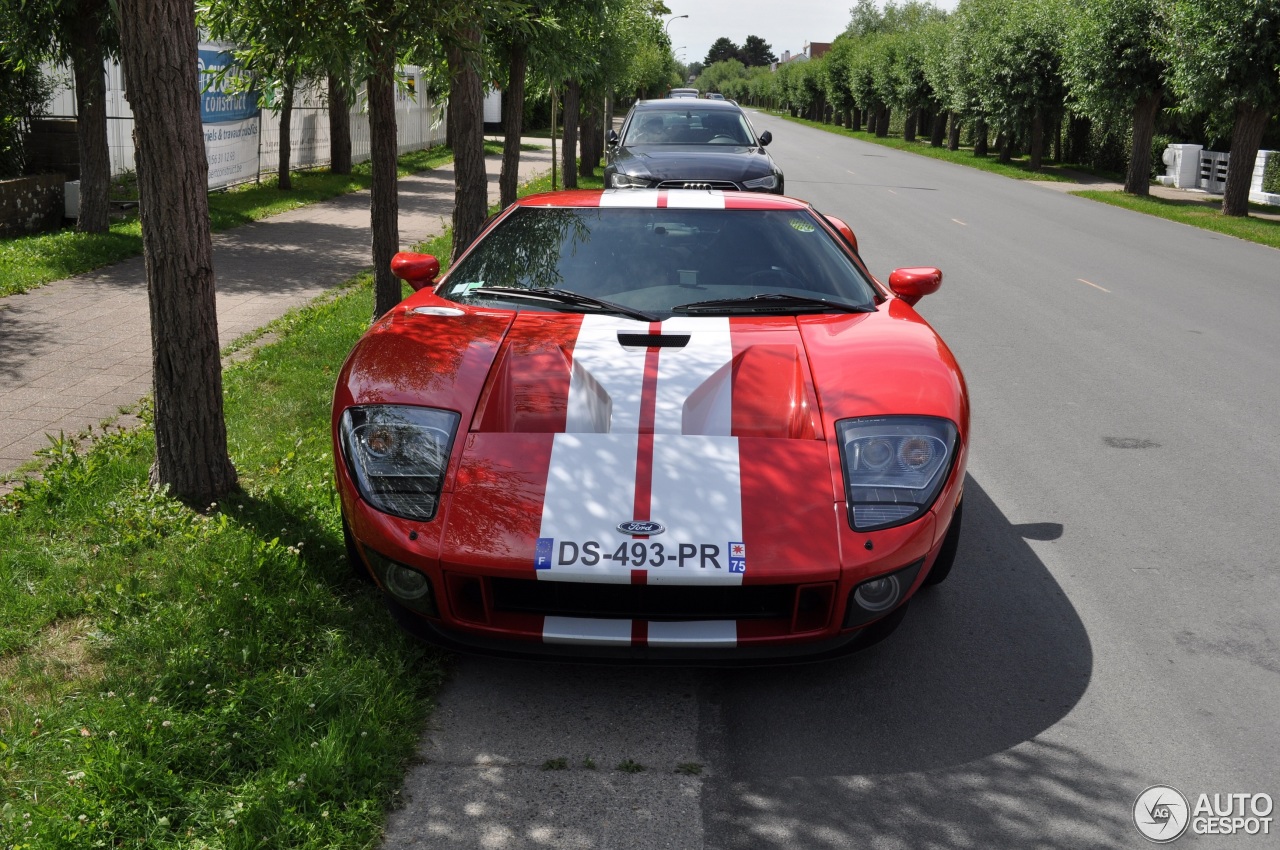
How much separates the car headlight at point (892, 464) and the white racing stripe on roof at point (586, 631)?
0.77 metres

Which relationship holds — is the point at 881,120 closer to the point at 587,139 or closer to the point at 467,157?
the point at 587,139

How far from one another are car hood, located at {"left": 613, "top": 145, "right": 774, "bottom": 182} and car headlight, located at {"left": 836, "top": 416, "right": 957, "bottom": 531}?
8.07m

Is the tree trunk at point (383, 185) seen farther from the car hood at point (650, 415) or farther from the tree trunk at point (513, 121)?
the tree trunk at point (513, 121)

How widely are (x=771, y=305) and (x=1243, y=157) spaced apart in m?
20.7

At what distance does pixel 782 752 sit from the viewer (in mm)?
3223

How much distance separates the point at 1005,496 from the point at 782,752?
2573 millimetres

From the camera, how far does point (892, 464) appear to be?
359 cm

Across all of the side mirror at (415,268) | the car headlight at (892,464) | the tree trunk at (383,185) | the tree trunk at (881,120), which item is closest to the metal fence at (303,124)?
the tree trunk at (383,185)

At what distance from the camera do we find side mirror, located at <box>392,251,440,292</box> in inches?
198

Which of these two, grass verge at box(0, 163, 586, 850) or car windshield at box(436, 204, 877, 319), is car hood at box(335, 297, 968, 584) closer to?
car windshield at box(436, 204, 877, 319)

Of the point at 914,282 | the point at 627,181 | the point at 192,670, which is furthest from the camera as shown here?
the point at 627,181

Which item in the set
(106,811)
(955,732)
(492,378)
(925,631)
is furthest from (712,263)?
(106,811)

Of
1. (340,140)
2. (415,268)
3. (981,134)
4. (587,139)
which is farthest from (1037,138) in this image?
(415,268)

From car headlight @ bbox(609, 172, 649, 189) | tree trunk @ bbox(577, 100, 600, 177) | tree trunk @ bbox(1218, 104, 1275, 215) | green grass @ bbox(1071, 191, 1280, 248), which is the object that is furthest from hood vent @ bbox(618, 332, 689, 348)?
tree trunk @ bbox(1218, 104, 1275, 215)
